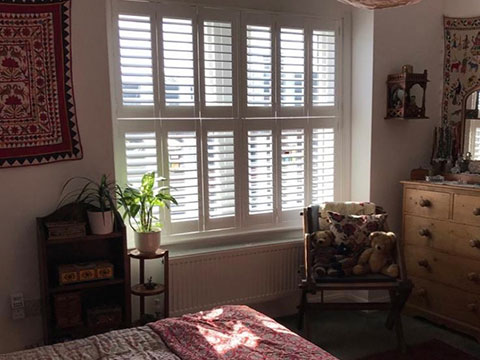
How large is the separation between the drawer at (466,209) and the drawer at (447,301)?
1.68 ft

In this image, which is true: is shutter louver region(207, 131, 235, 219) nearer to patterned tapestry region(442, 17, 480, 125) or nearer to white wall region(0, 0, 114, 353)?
white wall region(0, 0, 114, 353)

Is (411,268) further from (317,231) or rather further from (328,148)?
(328,148)

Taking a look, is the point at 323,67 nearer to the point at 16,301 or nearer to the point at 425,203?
the point at 425,203

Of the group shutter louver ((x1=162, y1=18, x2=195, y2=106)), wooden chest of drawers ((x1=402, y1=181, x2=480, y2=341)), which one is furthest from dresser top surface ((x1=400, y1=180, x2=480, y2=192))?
shutter louver ((x1=162, y1=18, x2=195, y2=106))

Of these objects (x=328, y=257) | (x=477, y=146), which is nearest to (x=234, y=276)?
(x=328, y=257)

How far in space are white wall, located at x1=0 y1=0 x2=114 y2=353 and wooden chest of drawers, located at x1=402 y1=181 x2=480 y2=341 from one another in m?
2.31

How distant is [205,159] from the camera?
345 cm

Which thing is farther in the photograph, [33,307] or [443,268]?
[443,268]

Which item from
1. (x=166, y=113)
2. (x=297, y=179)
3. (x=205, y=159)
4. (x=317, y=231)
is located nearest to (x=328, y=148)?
(x=297, y=179)

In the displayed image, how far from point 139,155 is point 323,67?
1.63 metres

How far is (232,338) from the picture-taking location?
1.99 meters

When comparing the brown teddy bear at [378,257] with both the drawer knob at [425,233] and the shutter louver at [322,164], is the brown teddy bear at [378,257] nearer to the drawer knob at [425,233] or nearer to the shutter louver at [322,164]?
the drawer knob at [425,233]

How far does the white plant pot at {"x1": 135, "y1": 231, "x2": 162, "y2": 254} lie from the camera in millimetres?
2984

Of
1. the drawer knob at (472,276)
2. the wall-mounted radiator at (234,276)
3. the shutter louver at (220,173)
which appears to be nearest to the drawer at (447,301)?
the drawer knob at (472,276)
